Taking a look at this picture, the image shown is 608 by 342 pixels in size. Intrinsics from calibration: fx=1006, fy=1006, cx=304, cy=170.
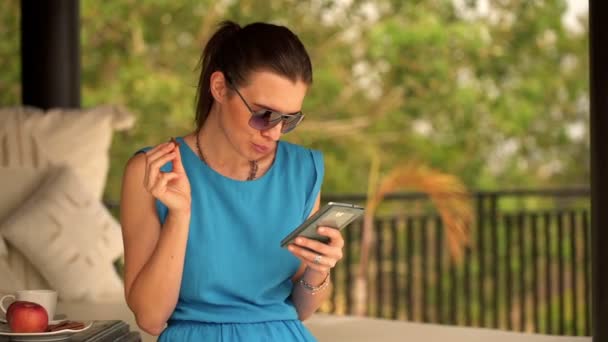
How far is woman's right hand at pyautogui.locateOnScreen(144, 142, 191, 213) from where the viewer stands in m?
1.94

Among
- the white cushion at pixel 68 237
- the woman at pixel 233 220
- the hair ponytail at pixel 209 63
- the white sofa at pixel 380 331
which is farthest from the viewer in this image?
the white cushion at pixel 68 237

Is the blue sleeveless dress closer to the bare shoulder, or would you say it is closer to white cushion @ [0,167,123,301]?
the bare shoulder

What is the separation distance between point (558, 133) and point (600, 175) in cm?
885

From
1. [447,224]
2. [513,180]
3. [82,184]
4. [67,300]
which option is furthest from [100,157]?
[513,180]

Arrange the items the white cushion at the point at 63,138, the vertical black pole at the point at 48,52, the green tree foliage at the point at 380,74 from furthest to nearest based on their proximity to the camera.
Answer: the green tree foliage at the point at 380,74 → the vertical black pole at the point at 48,52 → the white cushion at the point at 63,138

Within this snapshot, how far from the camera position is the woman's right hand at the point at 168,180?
194 centimetres

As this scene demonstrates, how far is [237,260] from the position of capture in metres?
2.15

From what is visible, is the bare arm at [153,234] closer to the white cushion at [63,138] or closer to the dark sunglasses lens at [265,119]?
the dark sunglasses lens at [265,119]

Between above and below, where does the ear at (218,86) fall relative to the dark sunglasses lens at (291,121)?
above

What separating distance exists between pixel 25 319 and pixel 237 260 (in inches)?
18.5

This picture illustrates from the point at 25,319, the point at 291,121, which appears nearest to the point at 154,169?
the point at 291,121

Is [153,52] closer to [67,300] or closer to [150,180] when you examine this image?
[67,300]

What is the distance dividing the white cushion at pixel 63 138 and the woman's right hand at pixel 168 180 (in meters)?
1.81

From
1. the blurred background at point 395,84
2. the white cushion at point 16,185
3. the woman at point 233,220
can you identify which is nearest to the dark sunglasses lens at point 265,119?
the woman at point 233,220
